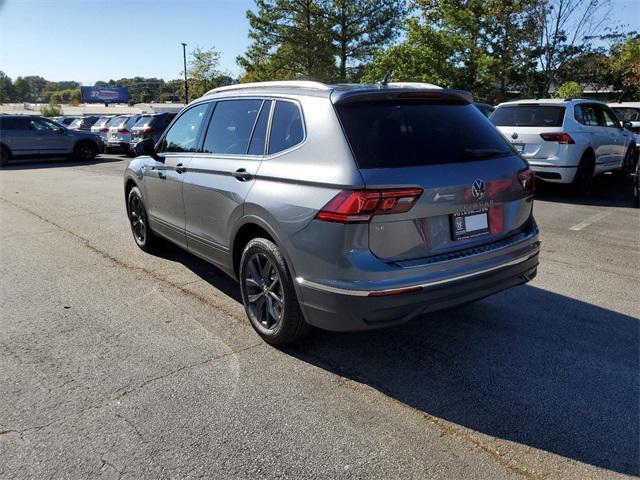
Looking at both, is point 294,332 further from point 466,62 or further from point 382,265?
point 466,62

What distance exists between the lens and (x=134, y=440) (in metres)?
2.65

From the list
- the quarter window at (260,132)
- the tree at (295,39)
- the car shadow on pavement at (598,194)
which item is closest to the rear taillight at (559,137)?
the car shadow on pavement at (598,194)

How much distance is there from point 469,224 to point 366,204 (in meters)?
0.78

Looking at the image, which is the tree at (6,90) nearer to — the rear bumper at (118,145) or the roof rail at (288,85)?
the rear bumper at (118,145)

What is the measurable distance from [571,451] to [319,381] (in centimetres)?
143

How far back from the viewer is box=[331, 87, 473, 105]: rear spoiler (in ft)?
10.6

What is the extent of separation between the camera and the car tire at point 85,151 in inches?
734

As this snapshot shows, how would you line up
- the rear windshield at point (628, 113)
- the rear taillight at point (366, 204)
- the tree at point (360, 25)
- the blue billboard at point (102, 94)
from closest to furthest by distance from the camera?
the rear taillight at point (366, 204)
the rear windshield at point (628, 113)
the tree at point (360, 25)
the blue billboard at point (102, 94)

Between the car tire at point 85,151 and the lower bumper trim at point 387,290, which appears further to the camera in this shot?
the car tire at point 85,151

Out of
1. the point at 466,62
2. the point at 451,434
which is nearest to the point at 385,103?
the point at 451,434

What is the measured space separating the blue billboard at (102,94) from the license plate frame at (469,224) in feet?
348

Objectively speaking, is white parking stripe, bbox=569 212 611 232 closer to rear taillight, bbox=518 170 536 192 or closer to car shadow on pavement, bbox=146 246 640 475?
car shadow on pavement, bbox=146 246 640 475

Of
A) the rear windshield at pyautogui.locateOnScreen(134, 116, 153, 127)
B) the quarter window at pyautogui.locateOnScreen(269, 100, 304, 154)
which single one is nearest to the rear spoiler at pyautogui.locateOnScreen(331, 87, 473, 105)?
the quarter window at pyautogui.locateOnScreen(269, 100, 304, 154)

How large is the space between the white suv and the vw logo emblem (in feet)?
21.2
